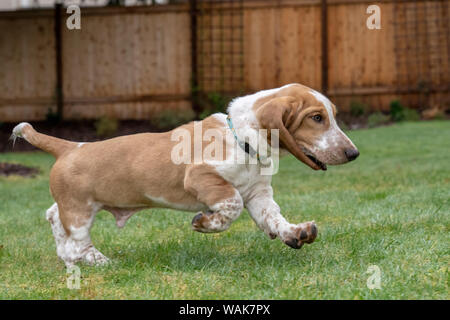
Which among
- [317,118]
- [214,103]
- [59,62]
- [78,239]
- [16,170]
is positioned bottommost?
[16,170]

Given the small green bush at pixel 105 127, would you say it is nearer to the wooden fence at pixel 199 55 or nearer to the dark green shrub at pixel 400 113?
the wooden fence at pixel 199 55

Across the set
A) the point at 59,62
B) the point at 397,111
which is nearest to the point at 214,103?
the point at 59,62

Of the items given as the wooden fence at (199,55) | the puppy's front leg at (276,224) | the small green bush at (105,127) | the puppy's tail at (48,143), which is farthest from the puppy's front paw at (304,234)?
the wooden fence at (199,55)

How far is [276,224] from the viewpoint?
4.37m

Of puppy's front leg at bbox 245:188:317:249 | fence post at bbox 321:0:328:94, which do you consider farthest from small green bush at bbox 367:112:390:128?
puppy's front leg at bbox 245:188:317:249

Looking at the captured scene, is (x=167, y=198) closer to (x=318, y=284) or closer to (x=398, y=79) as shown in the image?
(x=318, y=284)

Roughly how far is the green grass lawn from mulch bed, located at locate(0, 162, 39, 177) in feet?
8.72

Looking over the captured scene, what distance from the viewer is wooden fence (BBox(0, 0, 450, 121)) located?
51.7ft

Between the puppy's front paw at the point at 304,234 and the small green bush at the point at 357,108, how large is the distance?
468 inches

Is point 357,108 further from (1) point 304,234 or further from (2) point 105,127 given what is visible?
(1) point 304,234

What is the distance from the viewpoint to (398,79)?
52.4 feet

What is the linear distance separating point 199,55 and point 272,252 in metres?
12.0

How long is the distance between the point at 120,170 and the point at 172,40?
11824mm
